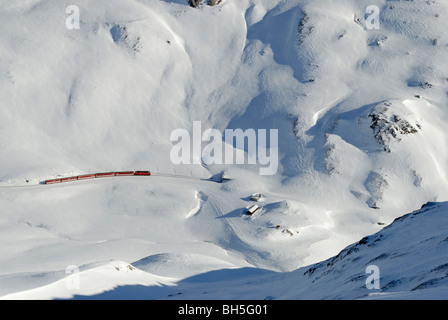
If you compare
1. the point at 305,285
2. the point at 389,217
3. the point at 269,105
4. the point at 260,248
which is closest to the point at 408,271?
the point at 305,285

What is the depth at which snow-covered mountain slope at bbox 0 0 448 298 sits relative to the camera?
56.6 meters

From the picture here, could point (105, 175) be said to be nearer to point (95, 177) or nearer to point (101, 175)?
point (101, 175)

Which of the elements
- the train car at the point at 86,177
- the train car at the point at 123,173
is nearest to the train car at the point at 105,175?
the train car at the point at 86,177

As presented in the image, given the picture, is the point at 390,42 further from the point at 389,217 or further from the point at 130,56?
the point at 130,56

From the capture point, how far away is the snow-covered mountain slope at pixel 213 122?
56.6 m

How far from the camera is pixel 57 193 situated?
61031 mm

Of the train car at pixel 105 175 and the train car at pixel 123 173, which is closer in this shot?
the train car at pixel 105 175

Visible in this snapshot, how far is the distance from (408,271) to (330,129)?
44188 mm

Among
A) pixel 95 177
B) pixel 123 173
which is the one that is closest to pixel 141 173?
pixel 123 173

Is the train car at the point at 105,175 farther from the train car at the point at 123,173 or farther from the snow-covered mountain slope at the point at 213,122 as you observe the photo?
the snow-covered mountain slope at the point at 213,122

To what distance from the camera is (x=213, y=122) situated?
7562 cm

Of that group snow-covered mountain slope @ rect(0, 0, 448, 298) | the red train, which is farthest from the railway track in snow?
snow-covered mountain slope @ rect(0, 0, 448, 298)

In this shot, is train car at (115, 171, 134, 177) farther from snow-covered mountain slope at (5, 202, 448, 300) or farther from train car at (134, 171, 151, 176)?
snow-covered mountain slope at (5, 202, 448, 300)

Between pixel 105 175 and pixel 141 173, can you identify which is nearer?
pixel 105 175
